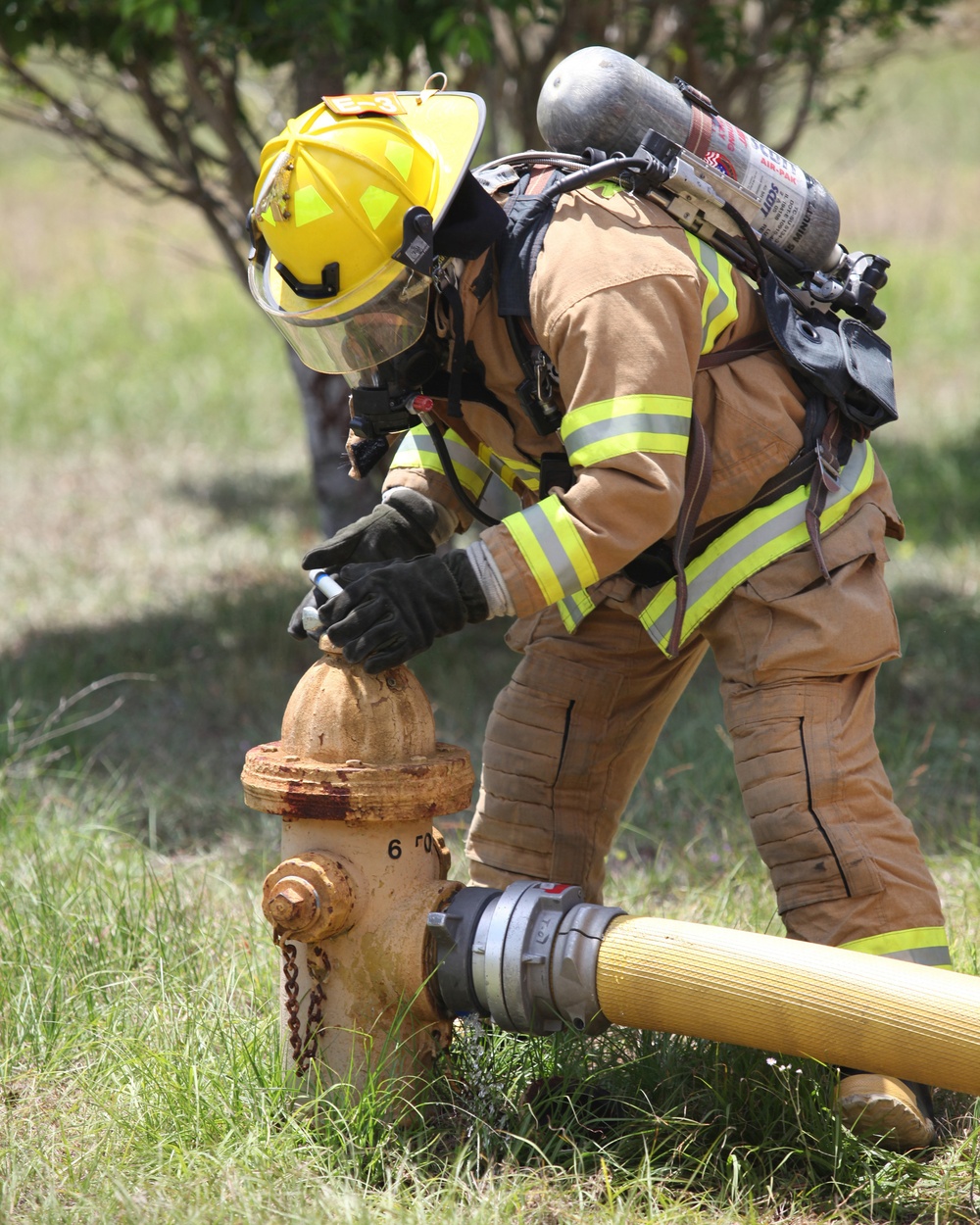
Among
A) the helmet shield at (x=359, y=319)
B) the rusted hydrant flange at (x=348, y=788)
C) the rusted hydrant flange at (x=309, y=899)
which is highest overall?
the helmet shield at (x=359, y=319)

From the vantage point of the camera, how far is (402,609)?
6.80ft

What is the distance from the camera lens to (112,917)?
9.52ft

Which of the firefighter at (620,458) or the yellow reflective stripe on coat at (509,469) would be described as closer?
the firefighter at (620,458)

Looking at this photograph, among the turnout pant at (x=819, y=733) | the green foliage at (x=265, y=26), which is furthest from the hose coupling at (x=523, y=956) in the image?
the green foliage at (x=265, y=26)

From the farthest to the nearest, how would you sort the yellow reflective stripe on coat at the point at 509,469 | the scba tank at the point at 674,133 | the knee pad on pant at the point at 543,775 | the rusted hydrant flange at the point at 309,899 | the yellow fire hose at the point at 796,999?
the knee pad on pant at the point at 543,775 < the yellow reflective stripe on coat at the point at 509,469 < the scba tank at the point at 674,133 < the rusted hydrant flange at the point at 309,899 < the yellow fire hose at the point at 796,999

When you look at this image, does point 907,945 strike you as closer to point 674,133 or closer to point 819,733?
point 819,733

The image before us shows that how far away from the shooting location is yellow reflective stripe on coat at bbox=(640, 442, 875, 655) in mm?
2303

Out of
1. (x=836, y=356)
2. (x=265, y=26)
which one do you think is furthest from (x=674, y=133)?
(x=265, y=26)

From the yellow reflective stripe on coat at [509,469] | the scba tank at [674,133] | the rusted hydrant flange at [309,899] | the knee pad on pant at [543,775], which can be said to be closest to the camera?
the rusted hydrant flange at [309,899]

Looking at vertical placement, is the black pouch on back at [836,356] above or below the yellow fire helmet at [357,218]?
below

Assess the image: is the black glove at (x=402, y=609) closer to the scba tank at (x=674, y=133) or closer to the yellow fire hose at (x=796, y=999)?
the yellow fire hose at (x=796, y=999)

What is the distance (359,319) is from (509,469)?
1.73ft

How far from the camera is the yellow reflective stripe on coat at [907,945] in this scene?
85.5 inches

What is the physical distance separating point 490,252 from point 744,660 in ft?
2.75
